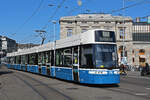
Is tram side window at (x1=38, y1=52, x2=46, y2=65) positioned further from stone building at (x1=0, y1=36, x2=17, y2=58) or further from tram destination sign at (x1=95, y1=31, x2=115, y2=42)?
stone building at (x1=0, y1=36, x2=17, y2=58)

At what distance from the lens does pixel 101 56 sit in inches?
535

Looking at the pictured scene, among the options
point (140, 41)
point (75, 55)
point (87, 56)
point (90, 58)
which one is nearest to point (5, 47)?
point (140, 41)

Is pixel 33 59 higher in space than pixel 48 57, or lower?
lower

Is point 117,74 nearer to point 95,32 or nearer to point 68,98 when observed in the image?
point 95,32

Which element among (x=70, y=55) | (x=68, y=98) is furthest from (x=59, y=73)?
(x=68, y=98)

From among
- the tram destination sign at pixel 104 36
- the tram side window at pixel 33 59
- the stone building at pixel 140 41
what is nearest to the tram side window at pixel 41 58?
the tram side window at pixel 33 59

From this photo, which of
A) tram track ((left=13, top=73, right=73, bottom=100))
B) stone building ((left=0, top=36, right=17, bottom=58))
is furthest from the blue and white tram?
stone building ((left=0, top=36, right=17, bottom=58))

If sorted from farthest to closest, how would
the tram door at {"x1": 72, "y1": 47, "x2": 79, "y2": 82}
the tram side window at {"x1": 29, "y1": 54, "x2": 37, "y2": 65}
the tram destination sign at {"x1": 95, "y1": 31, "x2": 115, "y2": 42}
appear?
the tram side window at {"x1": 29, "y1": 54, "x2": 37, "y2": 65} < the tram door at {"x1": 72, "y1": 47, "x2": 79, "y2": 82} < the tram destination sign at {"x1": 95, "y1": 31, "x2": 115, "y2": 42}

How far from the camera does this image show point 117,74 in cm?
1382

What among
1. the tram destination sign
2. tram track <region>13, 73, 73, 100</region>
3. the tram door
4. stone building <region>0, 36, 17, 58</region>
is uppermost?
stone building <region>0, 36, 17, 58</region>

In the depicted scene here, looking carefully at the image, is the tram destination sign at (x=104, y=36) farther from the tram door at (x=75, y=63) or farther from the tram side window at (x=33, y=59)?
the tram side window at (x=33, y=59)

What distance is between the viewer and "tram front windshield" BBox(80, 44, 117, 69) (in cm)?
1357

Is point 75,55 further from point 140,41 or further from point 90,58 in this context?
point 140,41

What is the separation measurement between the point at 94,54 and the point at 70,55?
3.13m
